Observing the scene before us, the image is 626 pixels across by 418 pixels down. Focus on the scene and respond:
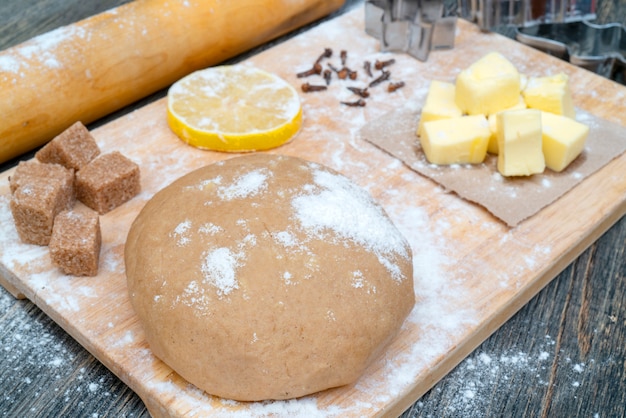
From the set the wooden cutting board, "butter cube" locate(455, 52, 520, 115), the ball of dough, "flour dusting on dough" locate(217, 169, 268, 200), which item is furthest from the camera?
"butter cube" locate(455, 52, 520, 115)

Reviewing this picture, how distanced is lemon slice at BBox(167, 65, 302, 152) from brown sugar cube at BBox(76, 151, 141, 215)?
37 cm

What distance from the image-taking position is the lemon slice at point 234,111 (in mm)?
3049

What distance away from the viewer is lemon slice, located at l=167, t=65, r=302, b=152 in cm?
305

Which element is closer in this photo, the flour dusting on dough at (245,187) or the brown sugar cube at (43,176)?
the flour dusting on dough at (245,187)

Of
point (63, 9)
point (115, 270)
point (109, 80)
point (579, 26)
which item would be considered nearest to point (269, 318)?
point (115, 270)

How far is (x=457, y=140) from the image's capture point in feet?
9.61

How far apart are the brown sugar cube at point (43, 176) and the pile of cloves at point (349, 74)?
120 centimetres

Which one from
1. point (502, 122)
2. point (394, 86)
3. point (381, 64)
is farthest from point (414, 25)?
point (502, 122)

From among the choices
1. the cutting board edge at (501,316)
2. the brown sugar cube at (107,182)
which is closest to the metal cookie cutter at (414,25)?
the cutting board edge at (501,316)

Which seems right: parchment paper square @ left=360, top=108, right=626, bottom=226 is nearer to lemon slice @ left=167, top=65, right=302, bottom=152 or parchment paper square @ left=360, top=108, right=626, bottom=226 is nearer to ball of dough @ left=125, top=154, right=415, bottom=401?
lemon slice @ left=167, top=65, right=302, bottom=152

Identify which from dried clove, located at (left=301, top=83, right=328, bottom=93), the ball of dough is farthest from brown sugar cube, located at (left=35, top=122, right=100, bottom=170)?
dried clove, located at (left=301, top=83, right=328, bottom=93)

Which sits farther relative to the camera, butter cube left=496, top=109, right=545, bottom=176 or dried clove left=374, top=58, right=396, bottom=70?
dried clove left=374, top=58, right=396, bottom=70

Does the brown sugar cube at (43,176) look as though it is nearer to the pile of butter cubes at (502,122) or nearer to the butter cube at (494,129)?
the pile of butter cubes at (502,122)

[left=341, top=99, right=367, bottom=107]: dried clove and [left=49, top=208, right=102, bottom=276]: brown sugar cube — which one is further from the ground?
[left=49, top=208, right=102, bottom=276]: brown sugar cube
